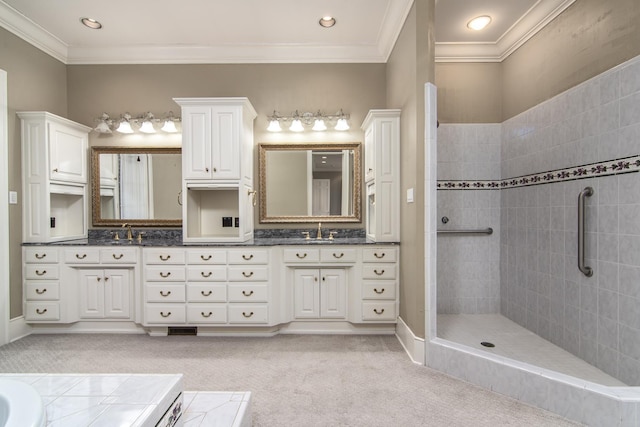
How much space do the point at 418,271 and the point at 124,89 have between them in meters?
3.52

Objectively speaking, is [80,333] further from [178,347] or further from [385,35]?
[385,35]

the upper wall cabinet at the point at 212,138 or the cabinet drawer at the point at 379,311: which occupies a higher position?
the upper wall cabinet at the point at 212,138

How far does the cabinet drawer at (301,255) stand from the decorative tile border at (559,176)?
4.64 feet

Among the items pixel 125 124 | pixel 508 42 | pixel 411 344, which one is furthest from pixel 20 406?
pixel 508 42

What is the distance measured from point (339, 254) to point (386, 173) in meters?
0.85

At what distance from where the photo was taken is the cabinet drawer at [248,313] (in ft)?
9.25

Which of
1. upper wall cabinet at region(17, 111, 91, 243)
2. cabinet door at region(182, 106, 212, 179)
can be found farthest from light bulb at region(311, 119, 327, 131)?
upper wall cabinet at region(17, 111, 91, 243)

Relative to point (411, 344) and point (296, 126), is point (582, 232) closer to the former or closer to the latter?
point (411, 344)

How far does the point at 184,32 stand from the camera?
3.10m

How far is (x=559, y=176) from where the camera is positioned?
8.00 ft

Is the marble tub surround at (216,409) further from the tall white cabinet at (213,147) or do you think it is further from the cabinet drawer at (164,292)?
the tall white cabinet at (213,147)

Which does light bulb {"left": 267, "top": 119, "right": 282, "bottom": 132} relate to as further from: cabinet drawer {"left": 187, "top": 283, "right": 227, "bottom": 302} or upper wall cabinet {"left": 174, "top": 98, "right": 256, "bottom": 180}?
cabinet drawer {"left": 187, "top": 283, "right": 227, "bottom": 302}

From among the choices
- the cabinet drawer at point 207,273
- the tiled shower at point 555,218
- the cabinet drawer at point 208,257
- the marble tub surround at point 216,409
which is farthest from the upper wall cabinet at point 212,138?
the tiled shower at point 555,218

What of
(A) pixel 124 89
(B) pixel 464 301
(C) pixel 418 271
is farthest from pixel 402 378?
(A) pixel 124 89
